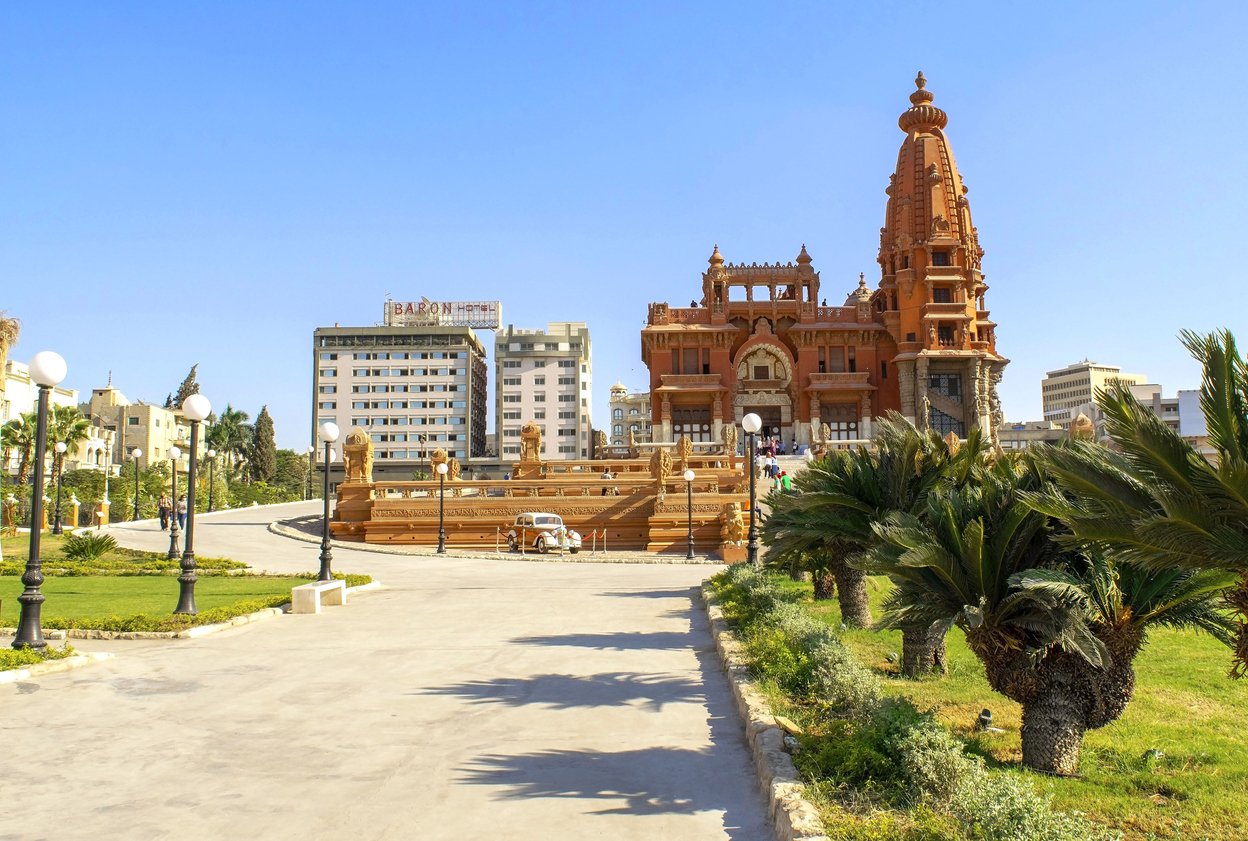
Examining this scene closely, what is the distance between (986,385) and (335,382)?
235 feet

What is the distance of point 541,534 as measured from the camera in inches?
1204

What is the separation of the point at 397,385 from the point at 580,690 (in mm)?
97424

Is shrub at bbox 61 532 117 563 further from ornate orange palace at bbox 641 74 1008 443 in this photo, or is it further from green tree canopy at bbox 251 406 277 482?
green tree canopy at bbox 251 406 277 482

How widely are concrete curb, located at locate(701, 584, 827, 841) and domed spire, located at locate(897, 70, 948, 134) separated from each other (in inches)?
2331

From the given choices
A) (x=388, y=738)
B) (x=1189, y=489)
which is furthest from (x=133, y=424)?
(x=1189, y=489)

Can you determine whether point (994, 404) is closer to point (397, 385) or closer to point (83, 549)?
point (83, 549)

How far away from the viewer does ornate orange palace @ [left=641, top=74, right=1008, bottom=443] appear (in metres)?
58.7

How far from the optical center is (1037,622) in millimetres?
6453

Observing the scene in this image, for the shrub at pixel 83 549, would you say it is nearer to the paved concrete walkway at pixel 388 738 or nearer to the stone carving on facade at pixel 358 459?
the stone carving on facade at pixel 358 459

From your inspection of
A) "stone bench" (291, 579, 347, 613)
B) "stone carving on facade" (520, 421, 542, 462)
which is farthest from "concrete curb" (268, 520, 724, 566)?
"stone carving on facade" (520, 421, 542, 462)

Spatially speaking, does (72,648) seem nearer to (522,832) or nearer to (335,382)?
(522,832)

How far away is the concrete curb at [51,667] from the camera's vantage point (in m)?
9.20

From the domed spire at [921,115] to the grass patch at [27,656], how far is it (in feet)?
202

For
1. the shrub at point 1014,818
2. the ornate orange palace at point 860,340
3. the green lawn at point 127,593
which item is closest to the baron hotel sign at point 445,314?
the ornate orange palace at point 860,340
